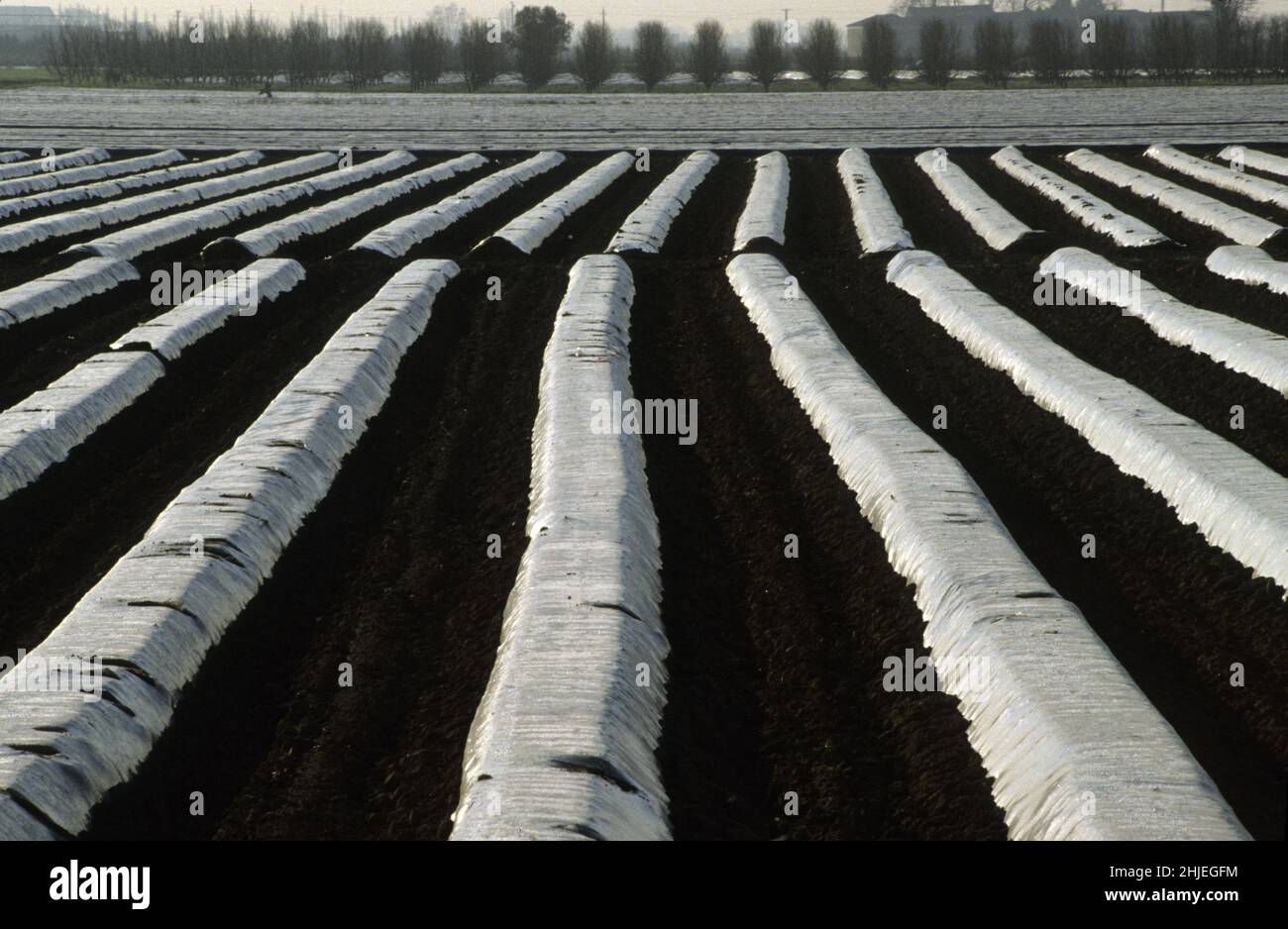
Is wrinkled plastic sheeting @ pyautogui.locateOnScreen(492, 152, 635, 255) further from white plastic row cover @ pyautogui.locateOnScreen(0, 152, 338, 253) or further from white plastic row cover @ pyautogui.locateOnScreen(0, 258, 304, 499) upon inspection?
white plastic row cover @ pyautogui.locateOnScreen(0, 152, 338, 253)

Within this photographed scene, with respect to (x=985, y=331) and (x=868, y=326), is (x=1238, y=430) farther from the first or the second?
(x=868, y=326)

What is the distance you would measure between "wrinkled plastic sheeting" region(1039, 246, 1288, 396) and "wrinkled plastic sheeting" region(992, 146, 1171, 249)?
171 centimetres

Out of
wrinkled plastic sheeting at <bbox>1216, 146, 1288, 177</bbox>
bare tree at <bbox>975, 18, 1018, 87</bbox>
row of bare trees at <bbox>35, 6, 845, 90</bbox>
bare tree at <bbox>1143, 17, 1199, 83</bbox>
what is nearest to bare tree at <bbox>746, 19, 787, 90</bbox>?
row of bare trees at <bbox>35, 6, 845, 90</bbox>

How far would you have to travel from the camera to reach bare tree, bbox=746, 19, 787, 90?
59.2 meters

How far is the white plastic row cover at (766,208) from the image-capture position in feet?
49.5

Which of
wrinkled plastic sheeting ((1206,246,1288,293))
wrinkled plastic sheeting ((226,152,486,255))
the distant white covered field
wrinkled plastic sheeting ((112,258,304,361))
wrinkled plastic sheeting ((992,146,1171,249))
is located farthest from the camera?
the distant white covered field

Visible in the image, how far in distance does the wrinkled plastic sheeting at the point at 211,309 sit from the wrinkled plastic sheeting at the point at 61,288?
124 centimetres

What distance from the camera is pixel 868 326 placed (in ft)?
37.6

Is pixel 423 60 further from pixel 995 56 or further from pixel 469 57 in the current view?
pixel 995 56

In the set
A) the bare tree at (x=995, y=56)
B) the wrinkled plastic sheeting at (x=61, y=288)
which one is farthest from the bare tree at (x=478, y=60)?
the wrinkled plastic sheeting at (x=61, y=288)

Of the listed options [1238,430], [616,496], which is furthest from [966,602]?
[1238,430]

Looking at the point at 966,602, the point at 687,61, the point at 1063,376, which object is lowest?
the point at 966,602

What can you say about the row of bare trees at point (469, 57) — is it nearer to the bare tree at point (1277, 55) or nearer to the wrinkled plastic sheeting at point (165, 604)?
the bare tree at point (1277, 55)
